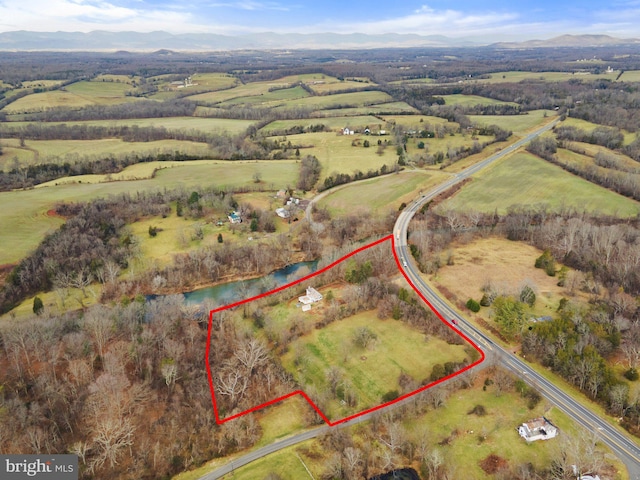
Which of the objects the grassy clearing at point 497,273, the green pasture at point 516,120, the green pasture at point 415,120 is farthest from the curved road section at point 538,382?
the green pasture at point 516,120

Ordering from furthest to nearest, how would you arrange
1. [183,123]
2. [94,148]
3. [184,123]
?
[183,123] < [184,123] < [94,148]

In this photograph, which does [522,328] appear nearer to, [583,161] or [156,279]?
[156,279]

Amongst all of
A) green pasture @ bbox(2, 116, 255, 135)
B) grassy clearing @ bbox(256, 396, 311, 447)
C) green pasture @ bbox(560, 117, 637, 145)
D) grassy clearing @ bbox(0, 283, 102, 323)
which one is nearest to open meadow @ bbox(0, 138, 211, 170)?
green pasture @ bbox(2, 116, 255, 135)

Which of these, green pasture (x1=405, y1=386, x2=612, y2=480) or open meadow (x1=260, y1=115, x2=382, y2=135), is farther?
open meadow (x1=260, y1=115, x2=382, y2=135)

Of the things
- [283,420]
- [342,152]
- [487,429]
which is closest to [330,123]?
[342,152]

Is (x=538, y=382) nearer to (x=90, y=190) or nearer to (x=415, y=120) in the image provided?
(x=90, y=190)

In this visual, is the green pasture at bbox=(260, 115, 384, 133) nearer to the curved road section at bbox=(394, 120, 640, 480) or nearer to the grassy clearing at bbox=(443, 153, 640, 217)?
the grassy clearing at bbox=(443, 153, 640, 217)
